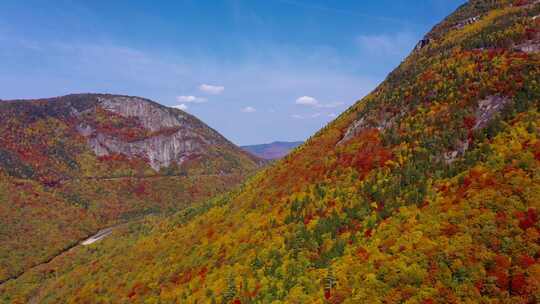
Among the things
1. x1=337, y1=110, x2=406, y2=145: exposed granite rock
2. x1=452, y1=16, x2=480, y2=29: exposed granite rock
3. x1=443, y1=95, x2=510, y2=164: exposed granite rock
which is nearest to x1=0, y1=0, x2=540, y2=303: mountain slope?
x1=443, y1=95, x2=510, y2=164: exposed granite rock

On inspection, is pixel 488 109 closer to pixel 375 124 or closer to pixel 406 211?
pixel 375 124

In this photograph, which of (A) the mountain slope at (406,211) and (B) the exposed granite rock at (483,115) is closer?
(A) the mountain slope at (406,211)

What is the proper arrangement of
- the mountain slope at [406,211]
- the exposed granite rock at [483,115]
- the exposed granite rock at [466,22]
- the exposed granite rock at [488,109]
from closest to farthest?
the mountain slope at [406,211] < the exposed granite rock at [483,115] < the exposed granite rock at [488,109] < the exposed granite rock at [466,22]

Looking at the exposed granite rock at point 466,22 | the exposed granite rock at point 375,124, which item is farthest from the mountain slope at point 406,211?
the exposed granite rock at point 466,22

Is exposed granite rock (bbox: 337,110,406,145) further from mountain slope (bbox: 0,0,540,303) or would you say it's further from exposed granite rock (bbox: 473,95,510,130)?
exposed granite rock (bbox: 473,95,510,130)

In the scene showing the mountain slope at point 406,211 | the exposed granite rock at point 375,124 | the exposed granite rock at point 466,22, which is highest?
the exposed granite rock at point 466,22

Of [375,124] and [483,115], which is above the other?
[375,124]

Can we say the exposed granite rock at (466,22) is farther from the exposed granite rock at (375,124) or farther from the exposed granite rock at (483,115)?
the exposed granite rock at (483,115)

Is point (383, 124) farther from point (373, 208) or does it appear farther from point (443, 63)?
point (373, 208)

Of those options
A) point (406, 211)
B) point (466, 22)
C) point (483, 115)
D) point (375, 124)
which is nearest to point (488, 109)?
point (483, 115)
